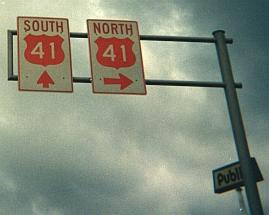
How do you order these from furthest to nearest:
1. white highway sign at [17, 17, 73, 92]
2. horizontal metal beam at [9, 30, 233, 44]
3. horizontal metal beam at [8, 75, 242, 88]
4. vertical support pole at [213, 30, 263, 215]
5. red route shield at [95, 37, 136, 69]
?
horizontal metal beam at [9, 30, 233, 44] → red route shield at [95, 37, 136, 69] → horizontal metal beam at [8, 75, 242, 88] → white highway sign at [17, 17, 73, 92] → vertical support pole at [213, 30, 263, 215]

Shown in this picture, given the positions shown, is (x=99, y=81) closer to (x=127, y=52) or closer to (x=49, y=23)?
(x=127, y=52)

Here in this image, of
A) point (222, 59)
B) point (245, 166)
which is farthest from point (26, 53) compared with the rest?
point (245, 166)

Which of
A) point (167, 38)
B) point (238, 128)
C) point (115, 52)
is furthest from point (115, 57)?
point (238, 128)

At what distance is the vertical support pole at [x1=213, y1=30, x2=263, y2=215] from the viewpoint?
8.03 m

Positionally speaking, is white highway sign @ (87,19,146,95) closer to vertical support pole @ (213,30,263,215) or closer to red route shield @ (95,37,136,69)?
red route shield @ (95,37,136,69)

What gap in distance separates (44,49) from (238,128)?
3597 millimetres

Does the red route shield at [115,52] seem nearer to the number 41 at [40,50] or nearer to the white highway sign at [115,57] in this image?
the white highway sign at [115,57]

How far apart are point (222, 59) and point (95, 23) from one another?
95.2 inches

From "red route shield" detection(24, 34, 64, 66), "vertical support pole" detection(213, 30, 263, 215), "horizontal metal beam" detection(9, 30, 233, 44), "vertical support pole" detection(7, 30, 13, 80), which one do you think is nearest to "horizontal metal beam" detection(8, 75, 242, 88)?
"vertical support pole" detection(7, 30, 13, 80)

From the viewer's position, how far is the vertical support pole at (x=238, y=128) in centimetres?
803

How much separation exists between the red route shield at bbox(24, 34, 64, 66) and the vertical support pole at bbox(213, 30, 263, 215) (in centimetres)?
293

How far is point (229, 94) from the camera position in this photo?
8.98 metres

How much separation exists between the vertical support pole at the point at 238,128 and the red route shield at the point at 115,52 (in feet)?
5.50

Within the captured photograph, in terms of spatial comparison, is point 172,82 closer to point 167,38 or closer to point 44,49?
point 167,38
